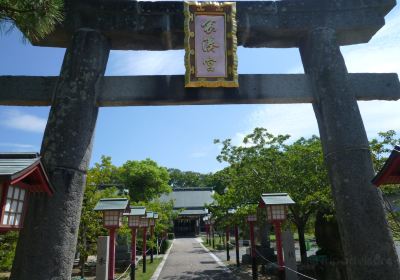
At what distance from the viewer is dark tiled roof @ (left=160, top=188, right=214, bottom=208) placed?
57031 mm

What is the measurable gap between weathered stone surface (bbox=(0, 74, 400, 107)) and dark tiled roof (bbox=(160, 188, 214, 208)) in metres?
49.8

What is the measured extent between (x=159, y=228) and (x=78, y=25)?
2061 centimetres

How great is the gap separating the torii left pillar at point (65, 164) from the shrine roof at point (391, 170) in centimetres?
497

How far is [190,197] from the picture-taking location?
59406mm

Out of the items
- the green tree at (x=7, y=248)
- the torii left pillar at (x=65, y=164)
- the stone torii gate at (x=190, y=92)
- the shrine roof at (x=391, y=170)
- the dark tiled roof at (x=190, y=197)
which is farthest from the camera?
the dark tiled roof at (x=190, y=197)

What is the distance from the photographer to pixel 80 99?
6.27m

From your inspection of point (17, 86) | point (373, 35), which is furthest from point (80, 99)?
point (373, 35)

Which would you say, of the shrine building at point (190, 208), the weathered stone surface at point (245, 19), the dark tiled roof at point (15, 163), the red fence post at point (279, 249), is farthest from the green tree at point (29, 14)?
the shrine building at point (190, 208)

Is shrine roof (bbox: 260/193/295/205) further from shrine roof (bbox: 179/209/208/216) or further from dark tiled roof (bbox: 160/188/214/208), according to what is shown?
dark tiled roof (bbox: 160/188/214/208)

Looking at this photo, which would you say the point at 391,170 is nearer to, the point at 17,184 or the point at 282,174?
the point at 17,184

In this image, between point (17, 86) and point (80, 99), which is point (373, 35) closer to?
point (80, 99)

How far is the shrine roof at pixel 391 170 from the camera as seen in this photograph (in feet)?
14.9

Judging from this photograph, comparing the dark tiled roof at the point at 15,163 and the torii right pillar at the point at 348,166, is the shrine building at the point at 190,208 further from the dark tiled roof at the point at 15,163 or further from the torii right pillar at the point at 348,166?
the dark tiled roof at the point at 15,163

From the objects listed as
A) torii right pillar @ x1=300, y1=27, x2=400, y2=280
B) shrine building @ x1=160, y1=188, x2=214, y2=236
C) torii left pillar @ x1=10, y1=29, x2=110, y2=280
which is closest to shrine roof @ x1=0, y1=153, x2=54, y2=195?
torii left pillar @ x1=10, y1=29, x2=110, y2=280
